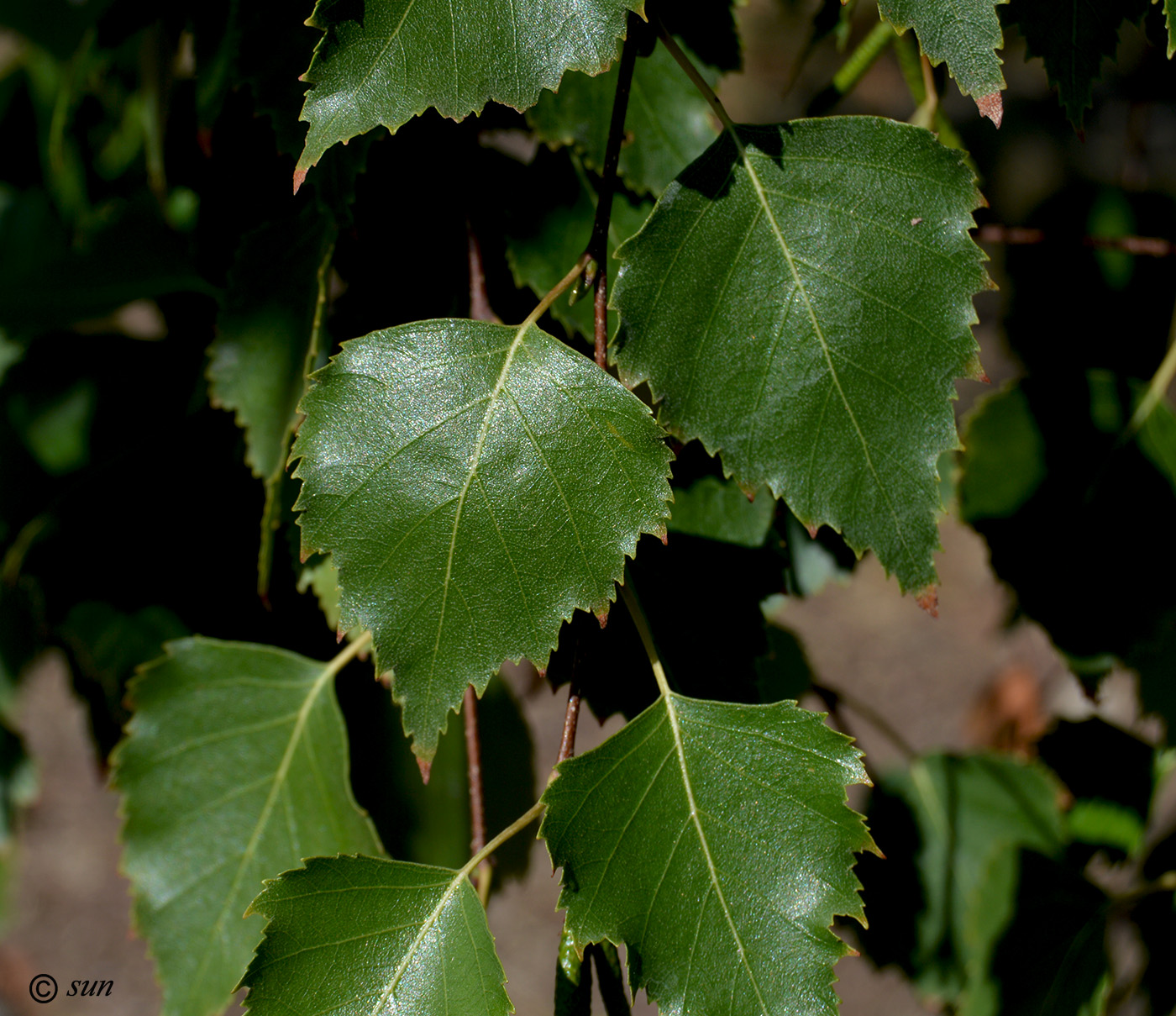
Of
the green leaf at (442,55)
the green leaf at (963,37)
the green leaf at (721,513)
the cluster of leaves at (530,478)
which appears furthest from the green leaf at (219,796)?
the green leaf at (963,37)

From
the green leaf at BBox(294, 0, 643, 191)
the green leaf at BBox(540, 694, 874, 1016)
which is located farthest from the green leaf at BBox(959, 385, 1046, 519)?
the green leaf at BBox(294, 0, 643, 191)

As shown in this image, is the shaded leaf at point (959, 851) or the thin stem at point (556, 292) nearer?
the thin stem at point (556, 292)

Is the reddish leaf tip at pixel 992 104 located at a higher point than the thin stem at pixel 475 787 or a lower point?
higher

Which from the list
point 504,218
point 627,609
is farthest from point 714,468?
point 504,218

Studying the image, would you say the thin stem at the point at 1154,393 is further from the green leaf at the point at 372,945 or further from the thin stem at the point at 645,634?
the green leaf at the point at 372,945

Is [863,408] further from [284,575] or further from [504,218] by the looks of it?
[284,575]

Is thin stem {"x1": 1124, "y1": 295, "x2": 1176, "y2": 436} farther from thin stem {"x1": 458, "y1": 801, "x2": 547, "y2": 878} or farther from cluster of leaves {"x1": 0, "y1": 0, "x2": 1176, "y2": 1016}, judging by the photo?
thin stem {"x1": 458, "y1": 801, "x2": 547, "y2": 878}
